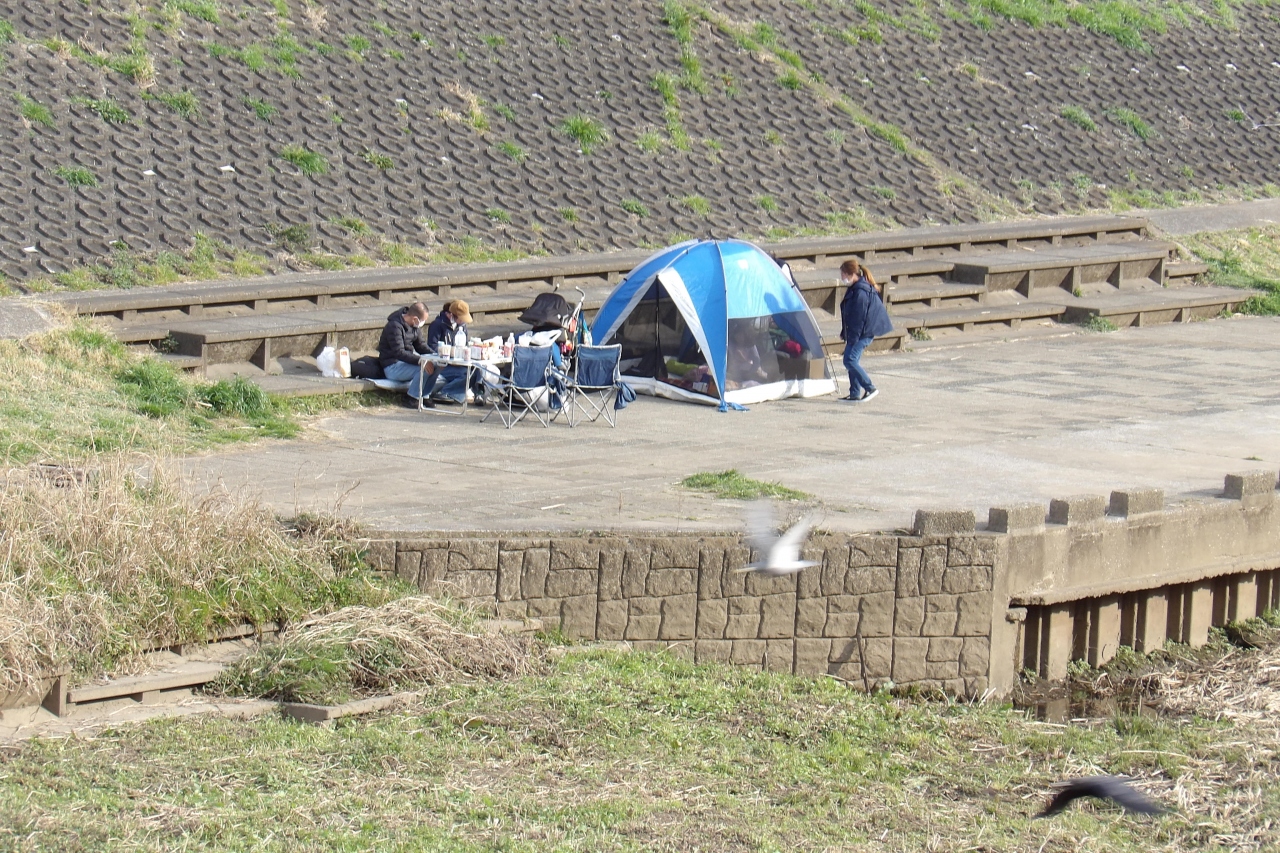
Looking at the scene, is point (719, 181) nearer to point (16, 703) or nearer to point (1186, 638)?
point (1186, 638)

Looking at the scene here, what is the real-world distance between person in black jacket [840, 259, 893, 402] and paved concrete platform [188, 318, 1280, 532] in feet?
0.89

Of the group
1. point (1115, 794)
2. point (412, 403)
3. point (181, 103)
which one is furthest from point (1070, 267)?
point (1115, 794)

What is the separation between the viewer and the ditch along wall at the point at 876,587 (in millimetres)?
9836

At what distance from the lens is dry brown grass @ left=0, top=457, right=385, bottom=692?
8227 mm

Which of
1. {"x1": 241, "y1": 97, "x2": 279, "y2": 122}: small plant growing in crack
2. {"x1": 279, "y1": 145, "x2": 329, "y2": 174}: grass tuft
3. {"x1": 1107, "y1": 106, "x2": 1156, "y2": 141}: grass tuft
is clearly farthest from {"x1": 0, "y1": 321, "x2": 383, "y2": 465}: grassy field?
{"x1": 1107, "y1": 106, "x2": 1156, "y2": 141}: grass tuft

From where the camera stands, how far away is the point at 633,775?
8055mm

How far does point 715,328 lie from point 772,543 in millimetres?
6912

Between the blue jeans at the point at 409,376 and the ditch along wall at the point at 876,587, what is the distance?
518cm

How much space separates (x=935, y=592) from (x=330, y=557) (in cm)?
352

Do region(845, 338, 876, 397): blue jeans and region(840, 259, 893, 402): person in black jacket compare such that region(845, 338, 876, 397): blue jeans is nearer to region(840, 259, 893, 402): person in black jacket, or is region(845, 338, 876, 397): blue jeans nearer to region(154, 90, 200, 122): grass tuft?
region(840, 259, 893, 402): person in black jacket

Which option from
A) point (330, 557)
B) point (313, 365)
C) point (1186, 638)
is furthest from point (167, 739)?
point (313, 365)

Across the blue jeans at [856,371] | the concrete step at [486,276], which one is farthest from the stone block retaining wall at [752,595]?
the concrete step at [486,276]

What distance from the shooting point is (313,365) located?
15.6m

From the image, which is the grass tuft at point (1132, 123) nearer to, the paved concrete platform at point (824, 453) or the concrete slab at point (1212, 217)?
the concrete slab at point (1212, 217)
